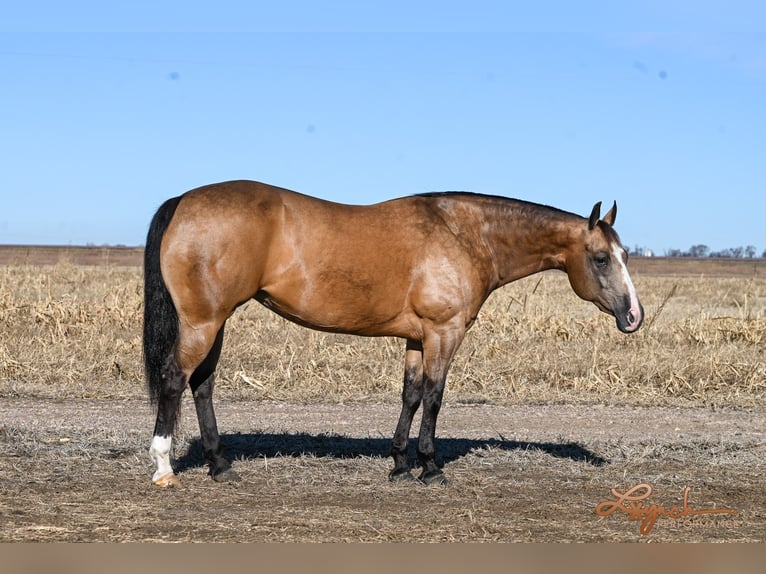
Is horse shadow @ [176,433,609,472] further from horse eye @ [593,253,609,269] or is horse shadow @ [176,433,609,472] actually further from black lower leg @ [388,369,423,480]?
horse eye @ [593,253,609,269]

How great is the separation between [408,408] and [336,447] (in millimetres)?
1417

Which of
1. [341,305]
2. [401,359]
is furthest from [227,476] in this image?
[401,359]

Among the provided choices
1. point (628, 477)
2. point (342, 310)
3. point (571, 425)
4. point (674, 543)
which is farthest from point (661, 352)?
point (674, 543)

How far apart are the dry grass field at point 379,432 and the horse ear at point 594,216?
2210 mm

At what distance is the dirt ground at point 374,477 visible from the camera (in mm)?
6289

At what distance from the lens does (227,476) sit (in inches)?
312

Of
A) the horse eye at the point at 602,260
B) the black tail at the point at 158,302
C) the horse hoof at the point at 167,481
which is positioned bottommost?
the horse hoof at the point at 167,481

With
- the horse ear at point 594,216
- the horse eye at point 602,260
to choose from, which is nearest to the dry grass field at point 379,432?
the horse eye at point 602,260

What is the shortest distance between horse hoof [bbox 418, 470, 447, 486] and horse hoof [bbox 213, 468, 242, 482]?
1580 mm

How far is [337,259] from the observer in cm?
792

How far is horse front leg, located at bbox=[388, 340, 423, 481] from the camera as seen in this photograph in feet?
27.0

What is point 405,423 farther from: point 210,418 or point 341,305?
point 210,418

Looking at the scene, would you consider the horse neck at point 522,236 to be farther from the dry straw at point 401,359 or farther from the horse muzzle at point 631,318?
the dry straw at point 401,359

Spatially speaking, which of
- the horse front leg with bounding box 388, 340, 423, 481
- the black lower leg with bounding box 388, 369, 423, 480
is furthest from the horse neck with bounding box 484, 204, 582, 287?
the black lower leg with bounding box 388, 369, 423, 480
